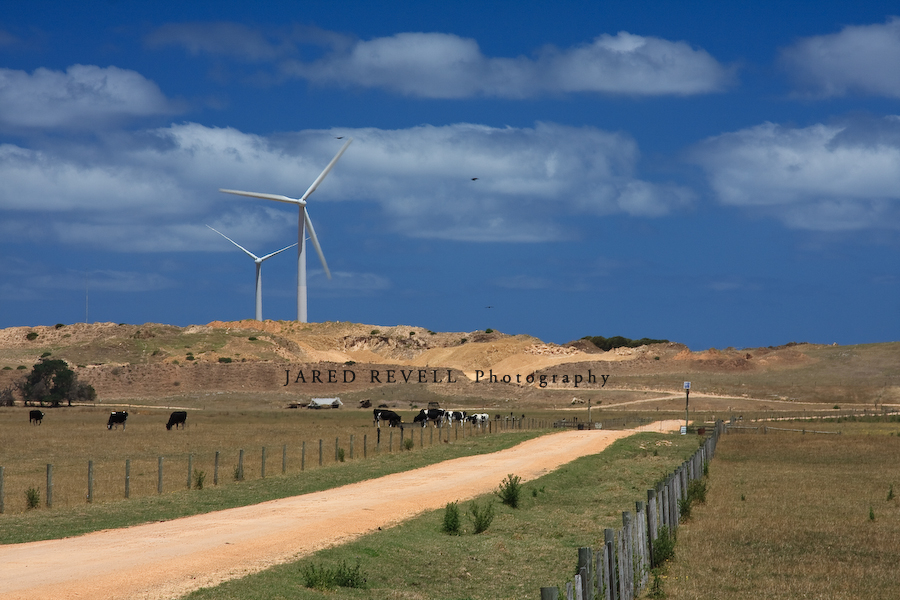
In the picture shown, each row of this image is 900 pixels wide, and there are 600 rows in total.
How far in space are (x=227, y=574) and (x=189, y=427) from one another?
54.7 metres

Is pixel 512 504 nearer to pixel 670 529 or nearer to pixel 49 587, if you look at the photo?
pixel 670 529

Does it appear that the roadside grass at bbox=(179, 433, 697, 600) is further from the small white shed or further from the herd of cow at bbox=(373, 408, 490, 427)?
the small white shed

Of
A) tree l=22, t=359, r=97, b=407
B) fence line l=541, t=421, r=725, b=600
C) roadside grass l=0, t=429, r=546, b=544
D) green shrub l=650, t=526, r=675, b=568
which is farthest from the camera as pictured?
tree l=22, t=359, r=97, b=407

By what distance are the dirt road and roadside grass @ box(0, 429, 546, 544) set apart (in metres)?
0.95

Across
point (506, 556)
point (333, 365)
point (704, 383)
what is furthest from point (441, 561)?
point (333, 365)

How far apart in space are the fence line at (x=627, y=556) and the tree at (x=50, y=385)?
302 feet

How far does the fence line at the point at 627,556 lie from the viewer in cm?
1084

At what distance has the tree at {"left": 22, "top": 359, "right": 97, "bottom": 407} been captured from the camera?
101250mm

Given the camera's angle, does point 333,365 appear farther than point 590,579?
Yes

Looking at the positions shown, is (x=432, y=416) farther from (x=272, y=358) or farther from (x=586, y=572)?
(x=272, y=358)

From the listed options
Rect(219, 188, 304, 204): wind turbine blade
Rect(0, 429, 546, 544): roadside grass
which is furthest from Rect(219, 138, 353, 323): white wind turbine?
Rect(0, 429, 546, 544): roadside grass

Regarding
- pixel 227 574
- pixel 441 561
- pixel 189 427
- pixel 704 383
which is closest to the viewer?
pixel 227 574

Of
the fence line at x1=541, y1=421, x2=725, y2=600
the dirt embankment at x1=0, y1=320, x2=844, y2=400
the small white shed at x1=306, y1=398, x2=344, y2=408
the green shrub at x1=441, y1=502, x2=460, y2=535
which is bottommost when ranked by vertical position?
the small white shed at x1=306, y1=398, x2=344, y2=408

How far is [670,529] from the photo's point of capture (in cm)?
2055
